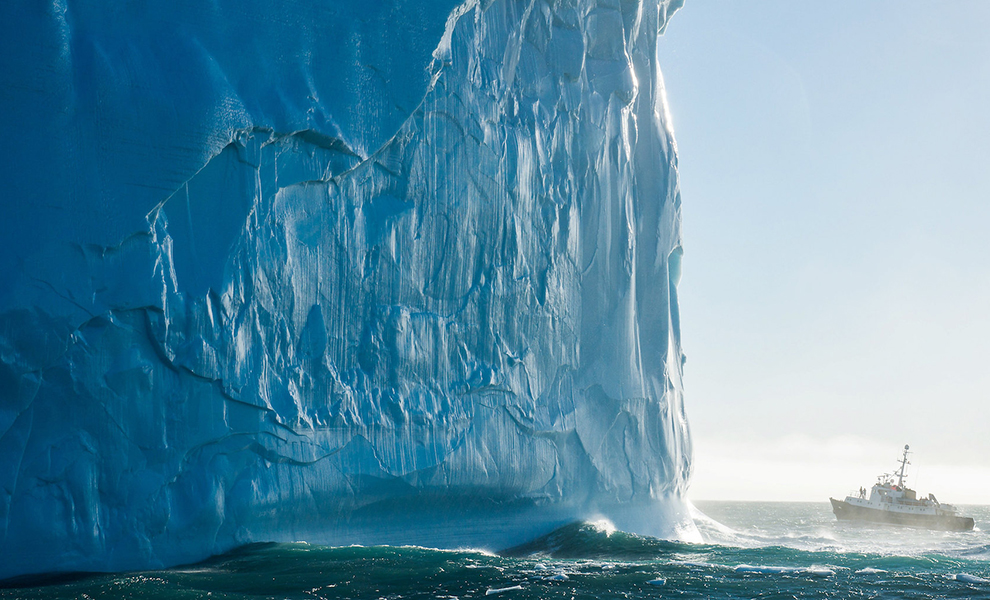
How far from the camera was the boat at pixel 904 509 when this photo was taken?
27.9m

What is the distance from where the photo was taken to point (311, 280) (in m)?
9.05

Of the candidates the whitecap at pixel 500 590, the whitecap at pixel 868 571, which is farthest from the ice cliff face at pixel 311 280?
the whitecap at pixel 868 571

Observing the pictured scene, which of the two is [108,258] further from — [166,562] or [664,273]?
[664,273]

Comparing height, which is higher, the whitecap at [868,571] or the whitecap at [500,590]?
the whitecap at [500,590]

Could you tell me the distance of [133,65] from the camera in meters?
7.99

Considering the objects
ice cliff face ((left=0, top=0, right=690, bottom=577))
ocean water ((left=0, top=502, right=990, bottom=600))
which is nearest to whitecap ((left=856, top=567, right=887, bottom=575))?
ocean water ((left=0, top=502, right=990, bottom=600))

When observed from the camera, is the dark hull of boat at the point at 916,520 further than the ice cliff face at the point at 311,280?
Yes

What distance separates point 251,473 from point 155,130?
3.51 m

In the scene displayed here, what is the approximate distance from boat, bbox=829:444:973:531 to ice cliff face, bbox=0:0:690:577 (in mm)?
19292

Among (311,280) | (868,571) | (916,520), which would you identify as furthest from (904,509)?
(311,280)

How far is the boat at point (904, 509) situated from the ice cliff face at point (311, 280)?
19.3 m

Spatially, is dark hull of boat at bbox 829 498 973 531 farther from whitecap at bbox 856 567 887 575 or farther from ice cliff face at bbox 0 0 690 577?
whitecap at bbox 856 567 887 575

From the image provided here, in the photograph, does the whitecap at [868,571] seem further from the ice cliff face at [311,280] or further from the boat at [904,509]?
the boat at [904,509]

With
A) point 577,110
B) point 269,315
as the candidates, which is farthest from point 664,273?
point 269,315
